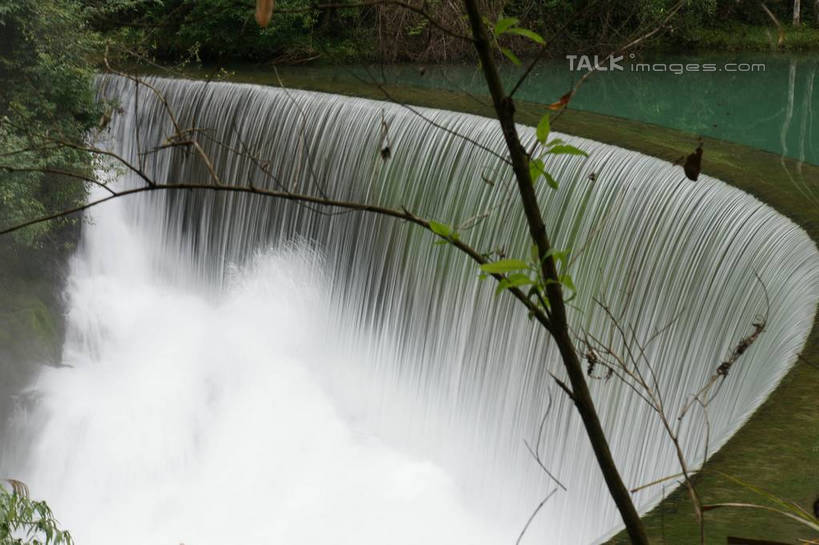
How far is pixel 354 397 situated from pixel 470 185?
2.55 m

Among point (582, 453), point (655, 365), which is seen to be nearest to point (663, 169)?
point (655, 365)

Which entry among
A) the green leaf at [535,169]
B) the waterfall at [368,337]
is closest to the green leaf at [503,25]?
the green leaf at [535,169]

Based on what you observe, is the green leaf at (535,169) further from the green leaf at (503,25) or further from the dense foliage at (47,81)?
the dense foliage at (47,81)

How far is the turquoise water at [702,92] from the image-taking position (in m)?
11.7

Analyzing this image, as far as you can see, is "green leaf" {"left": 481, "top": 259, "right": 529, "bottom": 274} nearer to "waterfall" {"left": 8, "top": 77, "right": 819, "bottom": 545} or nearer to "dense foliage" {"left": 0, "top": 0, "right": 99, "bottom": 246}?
"waterfall" {"left": 8, "top": 77, "right": 819, "bottom": 545}

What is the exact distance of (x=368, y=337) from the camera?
10.3m

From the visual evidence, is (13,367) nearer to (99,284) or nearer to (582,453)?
(99,284)

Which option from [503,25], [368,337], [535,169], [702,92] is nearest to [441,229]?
[535,169]

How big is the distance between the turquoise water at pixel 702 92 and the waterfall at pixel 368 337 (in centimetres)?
198

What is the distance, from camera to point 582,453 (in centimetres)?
745

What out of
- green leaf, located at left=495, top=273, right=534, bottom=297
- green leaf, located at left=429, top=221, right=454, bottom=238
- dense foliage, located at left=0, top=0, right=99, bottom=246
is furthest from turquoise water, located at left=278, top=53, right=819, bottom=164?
green leaf, located at left=495, top=273, right=534, bottom=297

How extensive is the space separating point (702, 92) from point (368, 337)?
703 cm

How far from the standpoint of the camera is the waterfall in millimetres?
6754

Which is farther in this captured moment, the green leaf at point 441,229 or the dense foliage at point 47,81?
the dense foliage at point 47,81
